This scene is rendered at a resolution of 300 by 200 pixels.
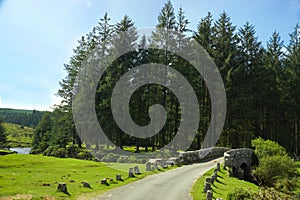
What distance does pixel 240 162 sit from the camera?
80.8ft

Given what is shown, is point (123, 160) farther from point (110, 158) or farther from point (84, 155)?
point (84, 155)

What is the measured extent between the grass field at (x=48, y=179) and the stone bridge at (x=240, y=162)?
24.2 ft

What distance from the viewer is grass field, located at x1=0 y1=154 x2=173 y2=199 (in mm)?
14047

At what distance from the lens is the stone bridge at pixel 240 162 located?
23.4 meters

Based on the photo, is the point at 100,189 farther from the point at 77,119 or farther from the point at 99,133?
the point at 77,119

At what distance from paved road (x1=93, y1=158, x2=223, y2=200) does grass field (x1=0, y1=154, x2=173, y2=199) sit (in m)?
0.89

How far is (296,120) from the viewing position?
4109cm

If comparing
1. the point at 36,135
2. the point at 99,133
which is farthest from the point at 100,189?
the point at 36,135

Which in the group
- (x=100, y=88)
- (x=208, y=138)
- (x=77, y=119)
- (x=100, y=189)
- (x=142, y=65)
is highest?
(x=142, y=65)

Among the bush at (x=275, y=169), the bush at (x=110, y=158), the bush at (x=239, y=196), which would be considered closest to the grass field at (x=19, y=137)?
the bush at (x=110, y=158)

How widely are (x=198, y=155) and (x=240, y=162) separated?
14.1ft

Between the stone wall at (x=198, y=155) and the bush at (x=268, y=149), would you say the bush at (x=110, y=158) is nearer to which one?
the stone wall at (x=198, y=155)

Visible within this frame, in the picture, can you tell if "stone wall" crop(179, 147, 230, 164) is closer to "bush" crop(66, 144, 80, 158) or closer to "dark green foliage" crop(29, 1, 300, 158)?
"dark green foliage" crop(29, 1, 300, 158)

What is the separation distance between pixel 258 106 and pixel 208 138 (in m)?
10.8
